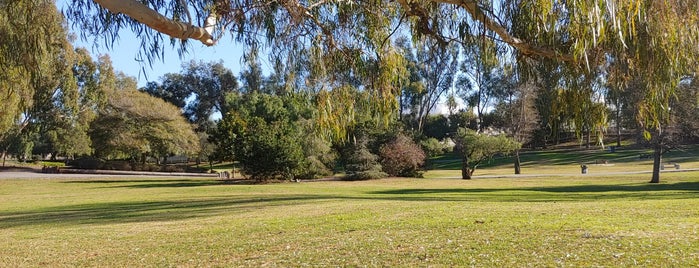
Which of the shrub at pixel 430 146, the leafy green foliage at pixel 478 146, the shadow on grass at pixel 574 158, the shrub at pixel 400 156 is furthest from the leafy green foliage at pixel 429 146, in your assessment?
the shadow on grass at pixel 574 158

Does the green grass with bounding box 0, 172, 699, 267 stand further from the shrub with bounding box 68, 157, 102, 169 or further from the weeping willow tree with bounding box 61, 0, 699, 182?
the shrub with bounding box 68, 157, 102, 169

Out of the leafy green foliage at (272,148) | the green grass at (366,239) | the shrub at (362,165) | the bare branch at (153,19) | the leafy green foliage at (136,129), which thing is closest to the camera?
the bare branch at (153,19)

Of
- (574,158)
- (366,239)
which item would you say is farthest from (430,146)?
(366,239)

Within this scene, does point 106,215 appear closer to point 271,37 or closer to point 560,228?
point 271,37

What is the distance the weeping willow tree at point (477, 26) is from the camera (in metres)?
4.93

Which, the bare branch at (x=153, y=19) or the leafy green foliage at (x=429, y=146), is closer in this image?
the bare branch at (x=153, y=19)

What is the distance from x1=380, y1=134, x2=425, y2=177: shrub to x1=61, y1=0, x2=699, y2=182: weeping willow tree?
27382 millimetres

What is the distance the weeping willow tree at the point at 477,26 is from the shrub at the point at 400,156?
2738 centimetres

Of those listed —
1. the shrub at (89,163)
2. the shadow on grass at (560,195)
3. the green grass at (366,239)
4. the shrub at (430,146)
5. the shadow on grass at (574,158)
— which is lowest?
the shadow on grass at (560,195)

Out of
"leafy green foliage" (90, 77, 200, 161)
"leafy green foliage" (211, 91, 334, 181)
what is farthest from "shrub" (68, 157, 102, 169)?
"leafy green foliage" (211, 91, 334, 181)

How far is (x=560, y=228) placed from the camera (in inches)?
303

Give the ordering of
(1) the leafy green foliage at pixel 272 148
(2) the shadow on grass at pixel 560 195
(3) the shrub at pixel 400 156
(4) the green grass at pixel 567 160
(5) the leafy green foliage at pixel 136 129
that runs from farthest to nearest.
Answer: (4) the green grass at pixel 567 160, (5) the leafy green foliage at pixel 136 129, (3) the shrub at pixel 400 156, (1) the leafy green foliage at pixel 272 148, (2) the shadow on grass at pixel 560 195

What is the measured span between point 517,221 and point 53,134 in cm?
4559

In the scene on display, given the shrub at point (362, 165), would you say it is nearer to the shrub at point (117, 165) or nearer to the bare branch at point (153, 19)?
the shrub at point (117, 165)
